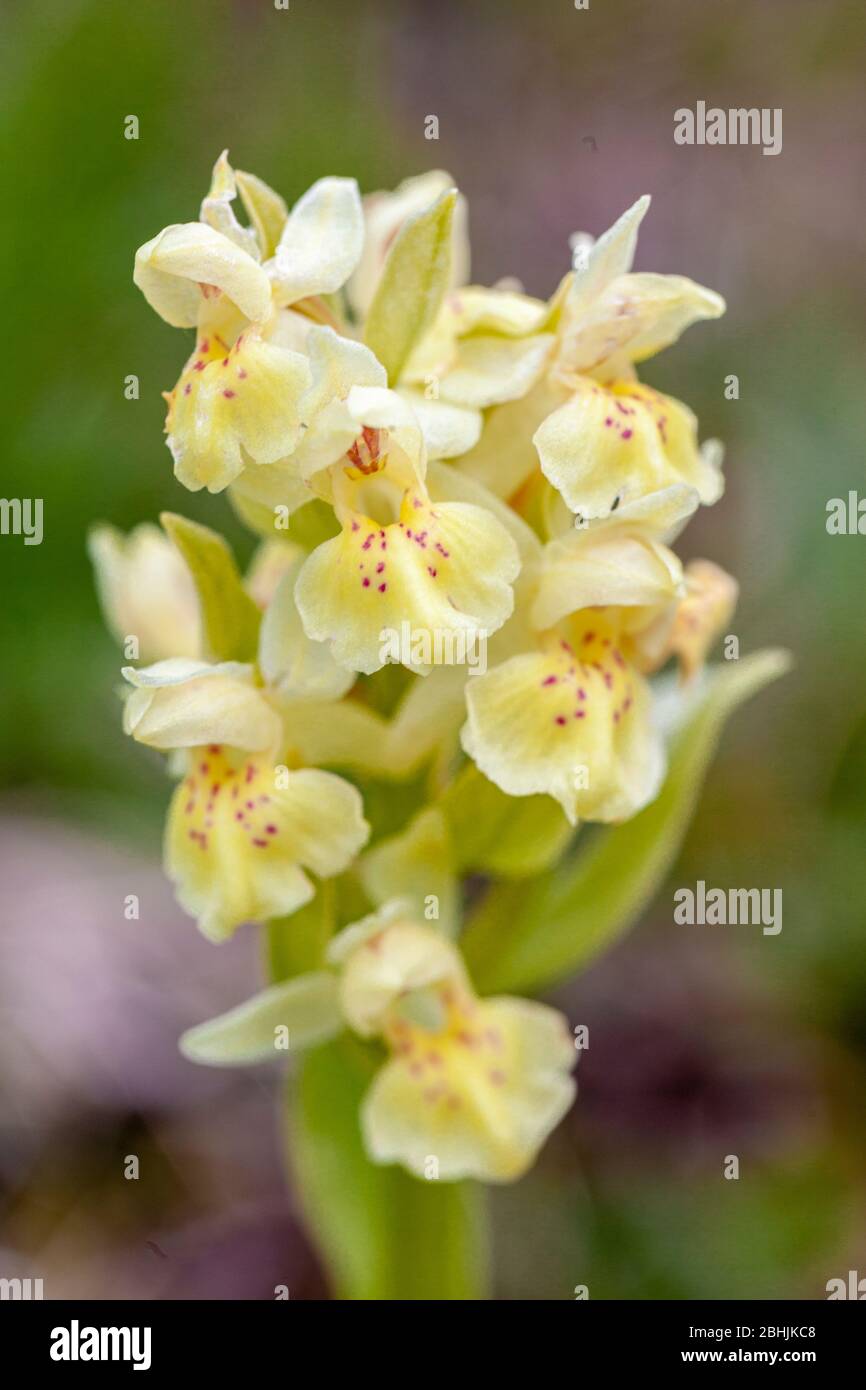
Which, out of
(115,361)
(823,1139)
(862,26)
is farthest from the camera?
(862,26)

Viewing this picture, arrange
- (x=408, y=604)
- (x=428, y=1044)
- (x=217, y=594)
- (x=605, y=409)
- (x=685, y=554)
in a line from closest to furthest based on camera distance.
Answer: (x=408, y=604)
(x=605, y=409)
(x=217, y=594)
(x=428, y=1044)
(x=685, y=554)

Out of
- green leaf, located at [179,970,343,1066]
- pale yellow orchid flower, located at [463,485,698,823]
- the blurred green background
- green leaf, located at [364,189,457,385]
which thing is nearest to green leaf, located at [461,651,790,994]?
green leaf, located at [179,970,343,1066]

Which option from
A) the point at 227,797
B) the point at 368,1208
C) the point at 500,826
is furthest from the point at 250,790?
the point at 368,1208

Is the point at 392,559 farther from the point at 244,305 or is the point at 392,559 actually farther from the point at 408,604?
the point at 244,305

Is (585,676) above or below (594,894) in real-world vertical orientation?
above

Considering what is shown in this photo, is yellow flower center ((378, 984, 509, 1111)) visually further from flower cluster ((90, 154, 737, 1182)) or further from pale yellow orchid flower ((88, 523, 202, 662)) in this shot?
pale yellow orchid flower ((88, 523, 202, 662))
